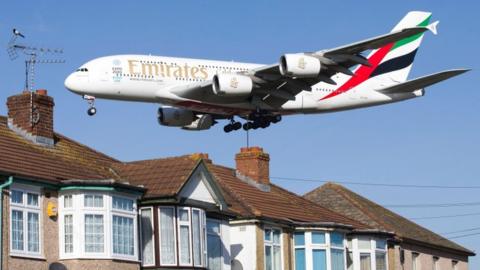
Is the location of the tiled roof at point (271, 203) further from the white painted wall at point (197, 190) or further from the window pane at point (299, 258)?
the white painted wall at point (197, 190)

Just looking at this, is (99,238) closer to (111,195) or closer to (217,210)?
(111,195)

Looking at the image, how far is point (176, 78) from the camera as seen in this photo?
50.0 meters

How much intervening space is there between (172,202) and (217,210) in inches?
135

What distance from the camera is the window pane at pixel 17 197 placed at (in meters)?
34.8

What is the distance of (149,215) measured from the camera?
39.1m

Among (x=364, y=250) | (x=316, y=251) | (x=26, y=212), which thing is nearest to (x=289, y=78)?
(x=316, y=251)

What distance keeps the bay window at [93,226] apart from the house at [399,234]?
68.8 ft

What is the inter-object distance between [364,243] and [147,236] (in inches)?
624

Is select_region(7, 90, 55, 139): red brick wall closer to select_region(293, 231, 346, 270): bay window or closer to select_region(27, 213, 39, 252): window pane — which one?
select_region(27, 213, 39, 252): window pane

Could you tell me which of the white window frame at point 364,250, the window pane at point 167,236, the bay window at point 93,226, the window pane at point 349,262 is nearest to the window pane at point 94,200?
the bay window at point 93,226

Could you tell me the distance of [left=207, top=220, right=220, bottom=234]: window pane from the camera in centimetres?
4253

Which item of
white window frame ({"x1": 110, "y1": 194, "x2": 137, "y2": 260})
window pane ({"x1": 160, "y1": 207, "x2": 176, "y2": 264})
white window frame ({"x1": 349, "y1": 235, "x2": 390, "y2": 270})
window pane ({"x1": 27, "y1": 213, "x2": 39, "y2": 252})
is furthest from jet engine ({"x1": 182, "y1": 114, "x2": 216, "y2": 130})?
window pane ({"x1": 27, "y1": 213, "x2": 39, "y2": 252})

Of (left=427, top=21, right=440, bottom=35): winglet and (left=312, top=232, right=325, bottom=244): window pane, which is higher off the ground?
(left=427, top=21, right=440, bottom=35): winglet

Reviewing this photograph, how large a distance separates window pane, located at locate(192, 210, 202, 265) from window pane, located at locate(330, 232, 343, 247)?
10311mm
